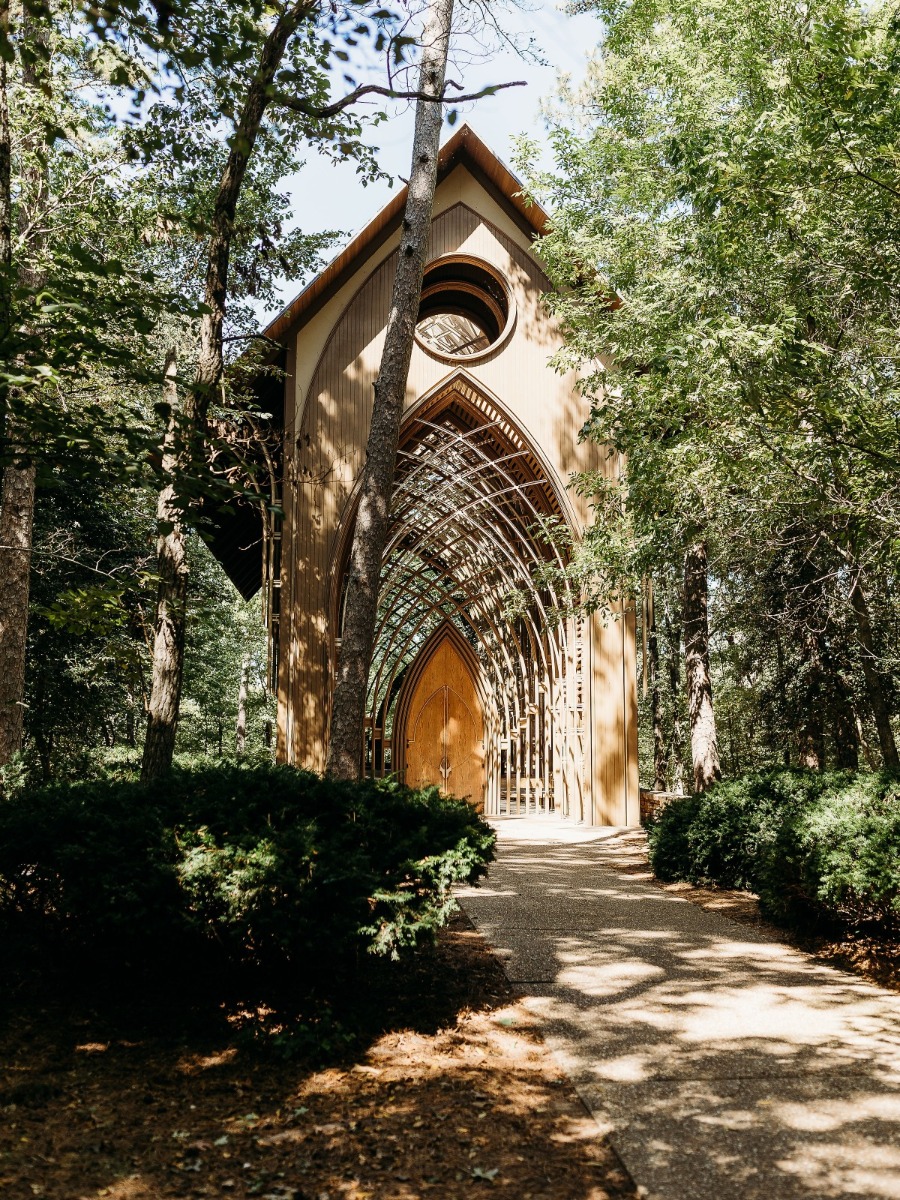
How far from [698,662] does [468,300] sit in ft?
25.8

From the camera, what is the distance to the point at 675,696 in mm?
25109

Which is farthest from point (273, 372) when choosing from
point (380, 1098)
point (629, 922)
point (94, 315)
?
point (380, 1098)

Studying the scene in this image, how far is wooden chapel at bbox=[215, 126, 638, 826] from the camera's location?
1298 centimetres

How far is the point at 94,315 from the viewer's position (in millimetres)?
4582

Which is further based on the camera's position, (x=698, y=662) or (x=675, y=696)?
(x=675, y=696)

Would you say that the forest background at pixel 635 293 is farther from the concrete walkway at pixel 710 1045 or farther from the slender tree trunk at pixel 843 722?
the concrete walkway at pixel 710 1045

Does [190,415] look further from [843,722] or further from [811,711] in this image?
[843,722]

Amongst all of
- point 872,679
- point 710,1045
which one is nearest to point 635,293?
point 872,679

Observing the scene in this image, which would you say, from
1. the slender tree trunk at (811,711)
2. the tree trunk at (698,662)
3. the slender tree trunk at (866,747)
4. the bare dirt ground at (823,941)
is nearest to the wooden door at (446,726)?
the tree trunk at (698,662)

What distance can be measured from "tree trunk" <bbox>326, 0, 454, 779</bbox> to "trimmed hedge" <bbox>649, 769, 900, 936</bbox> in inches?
127

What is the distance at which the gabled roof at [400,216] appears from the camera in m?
13.1

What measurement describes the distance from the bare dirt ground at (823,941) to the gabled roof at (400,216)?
30.9 ft

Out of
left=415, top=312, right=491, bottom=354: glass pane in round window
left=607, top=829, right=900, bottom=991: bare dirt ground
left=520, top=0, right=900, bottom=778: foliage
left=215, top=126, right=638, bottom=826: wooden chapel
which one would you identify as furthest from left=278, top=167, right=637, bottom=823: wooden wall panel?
left=607, top=829, right=900, bottom=991: bare dirt ground

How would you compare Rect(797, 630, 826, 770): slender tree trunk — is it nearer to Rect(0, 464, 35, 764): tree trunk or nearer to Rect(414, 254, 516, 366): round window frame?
Rect(414, 254, 516, 366): round window frame
